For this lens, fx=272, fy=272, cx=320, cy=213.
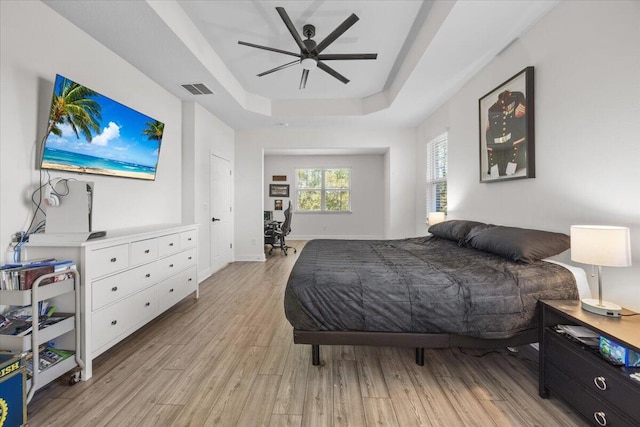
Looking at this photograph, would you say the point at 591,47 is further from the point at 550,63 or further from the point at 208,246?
the point at 208,246

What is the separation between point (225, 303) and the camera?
3.19 metres

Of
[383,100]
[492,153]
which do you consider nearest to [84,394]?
[492,153]

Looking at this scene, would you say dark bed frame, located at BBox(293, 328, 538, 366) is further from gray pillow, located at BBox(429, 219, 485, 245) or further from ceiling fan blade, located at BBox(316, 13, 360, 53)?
ceiling fan blade, located at BBox(316, 13, 360, 53)

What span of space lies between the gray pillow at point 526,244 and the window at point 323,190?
569cm

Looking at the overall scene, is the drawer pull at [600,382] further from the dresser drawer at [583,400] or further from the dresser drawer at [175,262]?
the dresser drawer at [175,262]

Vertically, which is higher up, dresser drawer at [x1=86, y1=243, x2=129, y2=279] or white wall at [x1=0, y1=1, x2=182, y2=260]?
white wall at [x1=0, y1=1, x2=182, y2=260]

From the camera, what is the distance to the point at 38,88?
1.95 metres

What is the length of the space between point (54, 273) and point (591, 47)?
366 centimetres

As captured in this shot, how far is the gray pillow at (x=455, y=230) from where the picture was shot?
2852 mm

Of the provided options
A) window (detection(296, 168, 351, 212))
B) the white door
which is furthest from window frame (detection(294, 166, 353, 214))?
the white door

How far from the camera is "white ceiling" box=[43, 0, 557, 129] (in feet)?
7.07

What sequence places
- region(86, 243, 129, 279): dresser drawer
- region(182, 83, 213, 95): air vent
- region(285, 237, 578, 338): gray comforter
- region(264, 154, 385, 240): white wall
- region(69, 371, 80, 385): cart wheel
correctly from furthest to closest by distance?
1. region(264, 154, 385, 240): white wall
2. region(182, 83, 213, 95): air vent
3. region(86, 243, 129, 279): dresser drawer
4. region(69, 371, 80, 385): cart wheel
5. region(285, 237, 578, 338): gray comforter

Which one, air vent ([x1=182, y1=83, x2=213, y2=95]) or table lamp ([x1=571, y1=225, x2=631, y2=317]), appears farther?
air vent ([x1=182, y1=83, x2=213, y2=95])

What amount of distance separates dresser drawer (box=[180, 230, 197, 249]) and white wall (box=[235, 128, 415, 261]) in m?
2.19
